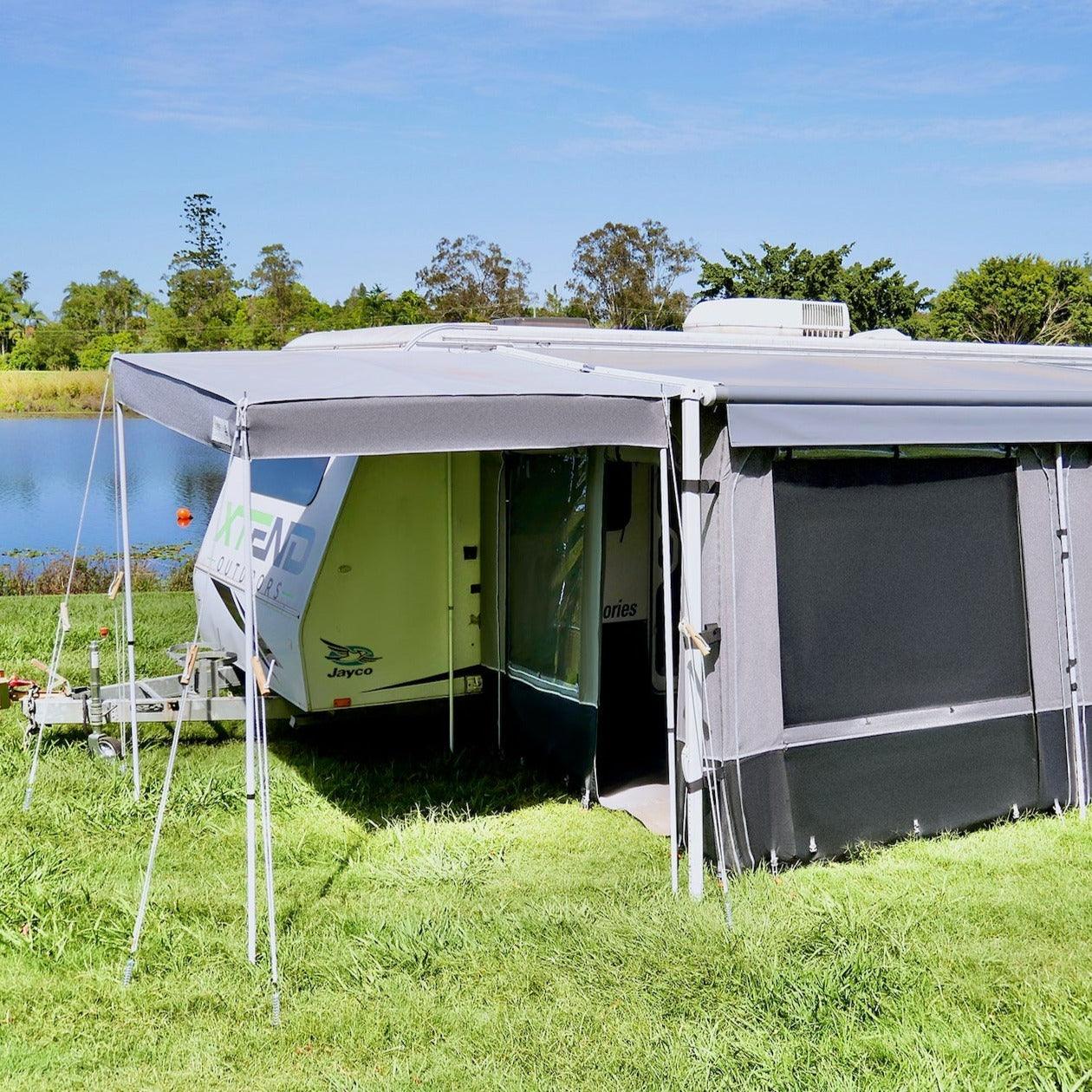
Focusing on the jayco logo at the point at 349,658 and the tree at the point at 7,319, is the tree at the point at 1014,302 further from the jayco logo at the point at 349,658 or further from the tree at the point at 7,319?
the tree at the point at 7,319

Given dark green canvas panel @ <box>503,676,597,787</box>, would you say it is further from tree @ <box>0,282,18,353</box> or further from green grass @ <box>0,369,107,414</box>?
tree @ <box>0,282,18,353</box>

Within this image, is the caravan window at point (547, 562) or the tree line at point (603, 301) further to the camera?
the tree line at point (603, 301)

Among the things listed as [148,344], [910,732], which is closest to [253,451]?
[910,732]

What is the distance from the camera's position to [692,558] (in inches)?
190

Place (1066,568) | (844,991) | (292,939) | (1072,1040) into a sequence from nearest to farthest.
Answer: (1072,1040)
(844,991)
(292,939)
(1066,568)

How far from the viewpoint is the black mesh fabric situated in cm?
512

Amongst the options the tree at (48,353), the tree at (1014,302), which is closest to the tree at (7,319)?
the tree at (48,353)

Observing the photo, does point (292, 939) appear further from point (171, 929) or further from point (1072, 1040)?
point (1072, 1040)

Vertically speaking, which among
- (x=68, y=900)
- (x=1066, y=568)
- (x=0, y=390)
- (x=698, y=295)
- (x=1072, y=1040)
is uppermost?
(x=698, y=295)

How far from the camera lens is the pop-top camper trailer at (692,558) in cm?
481

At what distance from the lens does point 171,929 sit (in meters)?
4.51

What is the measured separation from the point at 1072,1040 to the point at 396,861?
2715 millimetres

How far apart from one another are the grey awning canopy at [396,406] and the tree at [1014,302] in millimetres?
34757

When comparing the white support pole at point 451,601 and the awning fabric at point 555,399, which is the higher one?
the awning fabric at point 555,399
